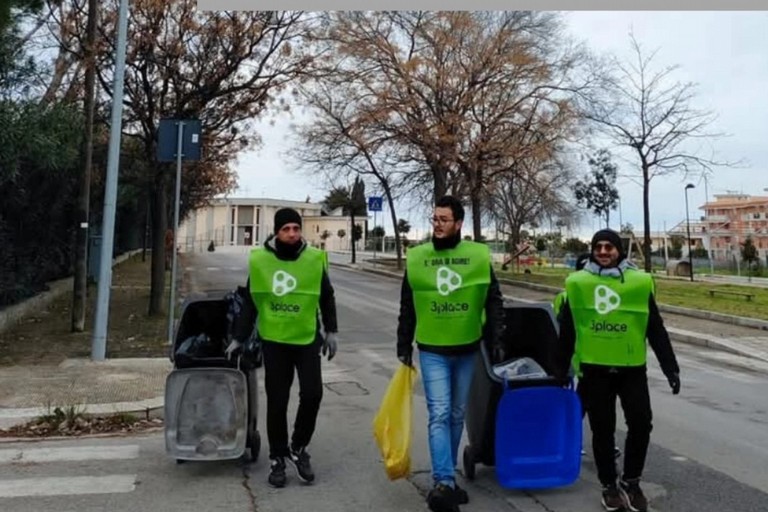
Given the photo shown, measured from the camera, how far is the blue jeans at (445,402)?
4.42 m

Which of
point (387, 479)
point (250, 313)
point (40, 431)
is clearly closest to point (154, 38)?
point (40, 431)

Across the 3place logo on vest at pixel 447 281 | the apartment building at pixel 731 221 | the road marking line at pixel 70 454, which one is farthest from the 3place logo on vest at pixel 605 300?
the apartment building at pixel 731 221

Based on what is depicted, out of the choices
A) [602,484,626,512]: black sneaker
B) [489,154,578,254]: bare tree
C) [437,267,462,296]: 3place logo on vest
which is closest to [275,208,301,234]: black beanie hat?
[437,267,462,296]: 3place logo on vest

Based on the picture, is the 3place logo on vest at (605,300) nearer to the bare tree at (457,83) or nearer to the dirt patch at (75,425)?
the dirt patch at (75,425)

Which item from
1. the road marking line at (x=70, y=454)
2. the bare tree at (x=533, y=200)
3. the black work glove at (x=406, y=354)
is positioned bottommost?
the road marking line at (x=70, y=454)

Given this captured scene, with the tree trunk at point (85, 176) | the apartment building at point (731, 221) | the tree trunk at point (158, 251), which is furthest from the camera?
the apartment building at point (731, 221)

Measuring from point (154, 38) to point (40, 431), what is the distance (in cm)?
890

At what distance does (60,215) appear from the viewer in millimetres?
17250

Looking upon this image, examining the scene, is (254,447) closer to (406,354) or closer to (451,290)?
(406,354)

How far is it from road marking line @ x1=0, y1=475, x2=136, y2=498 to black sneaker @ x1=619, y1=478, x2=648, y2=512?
3146 millimetres

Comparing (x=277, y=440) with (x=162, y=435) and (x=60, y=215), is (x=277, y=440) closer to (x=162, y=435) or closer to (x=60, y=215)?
(x=162, y=435)

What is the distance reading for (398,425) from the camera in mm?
4551

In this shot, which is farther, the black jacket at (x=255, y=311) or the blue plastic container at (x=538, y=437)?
the black jacket at (x=255, y=311)

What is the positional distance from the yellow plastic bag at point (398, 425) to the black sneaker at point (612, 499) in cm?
121
